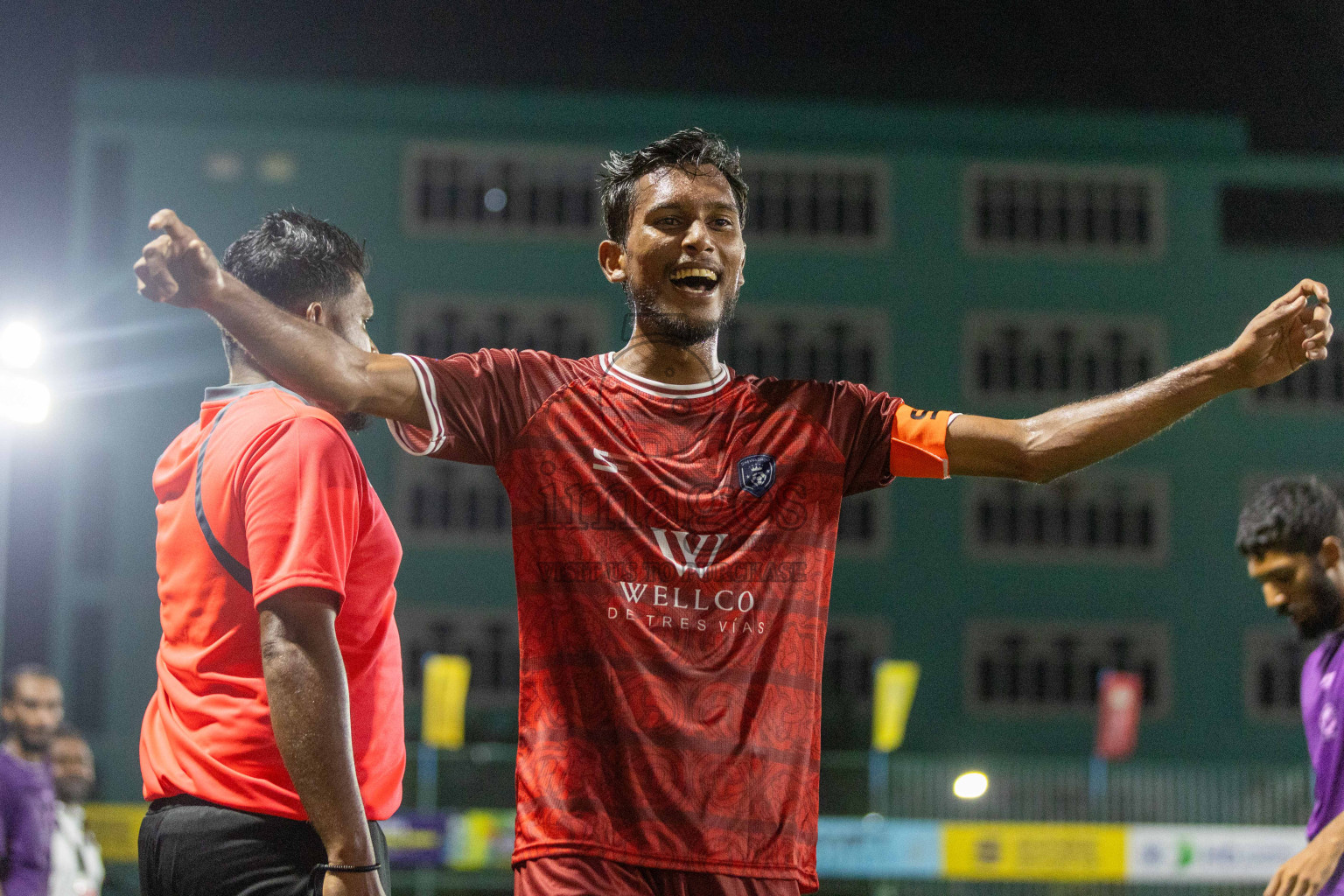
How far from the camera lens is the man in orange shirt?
262 cm

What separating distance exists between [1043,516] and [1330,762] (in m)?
27.6

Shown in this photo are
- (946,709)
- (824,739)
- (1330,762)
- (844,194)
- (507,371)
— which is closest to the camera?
(507,371)

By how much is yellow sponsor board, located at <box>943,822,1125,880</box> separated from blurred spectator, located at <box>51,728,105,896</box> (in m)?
10.5

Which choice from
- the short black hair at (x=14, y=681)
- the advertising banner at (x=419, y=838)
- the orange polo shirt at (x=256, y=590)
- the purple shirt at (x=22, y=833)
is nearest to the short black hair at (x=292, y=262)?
the orange polo shirt at (x=256, y=590)

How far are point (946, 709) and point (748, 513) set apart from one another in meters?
28.0

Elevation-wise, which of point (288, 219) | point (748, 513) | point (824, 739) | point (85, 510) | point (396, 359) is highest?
point (85, 510)

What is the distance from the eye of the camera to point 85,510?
3072cm

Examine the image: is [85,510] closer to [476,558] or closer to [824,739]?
[476,558]

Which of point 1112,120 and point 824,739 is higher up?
point 1112,120

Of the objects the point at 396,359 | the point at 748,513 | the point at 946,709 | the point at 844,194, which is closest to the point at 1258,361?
the point at 748,513

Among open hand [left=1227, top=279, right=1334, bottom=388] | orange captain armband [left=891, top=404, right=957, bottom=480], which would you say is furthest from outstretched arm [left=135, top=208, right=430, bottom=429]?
open hand [left=1227, top=279, right=1334, bottom=388]

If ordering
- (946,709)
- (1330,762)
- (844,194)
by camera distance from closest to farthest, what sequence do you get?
(1330,762) → (946,709) → (844,194)

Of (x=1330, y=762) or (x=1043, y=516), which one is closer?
(x=1330, y=762)

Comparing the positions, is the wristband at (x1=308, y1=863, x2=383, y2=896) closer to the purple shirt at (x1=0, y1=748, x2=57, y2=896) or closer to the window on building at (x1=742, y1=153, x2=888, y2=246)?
the purple shirt at (x1=0, y1=748, x2=57, y2=896)
